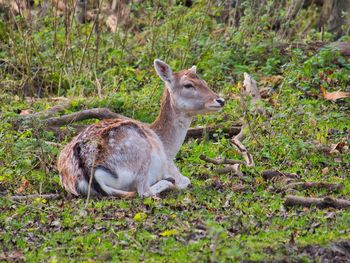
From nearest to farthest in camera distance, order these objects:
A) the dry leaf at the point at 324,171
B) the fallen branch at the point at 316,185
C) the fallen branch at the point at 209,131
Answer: the fallen branch at the point at 316,185 → the dry leaf at the point at 324,171 → the fallen branch at the point at 209,131

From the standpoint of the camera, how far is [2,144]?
32.6 feet

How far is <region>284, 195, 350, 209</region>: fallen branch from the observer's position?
813 centimetres

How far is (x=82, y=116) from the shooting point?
11188 mm

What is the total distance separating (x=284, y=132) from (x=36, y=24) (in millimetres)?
5101

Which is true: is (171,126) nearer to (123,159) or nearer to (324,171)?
(123,159)

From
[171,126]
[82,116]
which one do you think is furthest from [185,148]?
[82,116]

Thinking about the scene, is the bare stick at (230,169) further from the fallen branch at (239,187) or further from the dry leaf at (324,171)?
the dry leaf at (324,171)

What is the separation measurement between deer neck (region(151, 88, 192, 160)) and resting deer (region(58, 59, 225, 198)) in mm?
11

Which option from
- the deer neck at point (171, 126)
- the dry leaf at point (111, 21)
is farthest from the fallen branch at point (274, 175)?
the dry leaf at point (111, 21)

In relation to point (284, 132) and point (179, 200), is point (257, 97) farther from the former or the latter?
point (179, 200)

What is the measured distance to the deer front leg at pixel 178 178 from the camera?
9.03m

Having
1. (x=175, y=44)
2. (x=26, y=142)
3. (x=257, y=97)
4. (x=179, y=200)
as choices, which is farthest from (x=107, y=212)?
(x=175, y=44)

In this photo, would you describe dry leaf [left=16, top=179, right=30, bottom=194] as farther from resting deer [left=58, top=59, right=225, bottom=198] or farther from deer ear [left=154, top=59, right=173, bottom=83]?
deer ear [left=154, top=59, right=173, bottom=83]

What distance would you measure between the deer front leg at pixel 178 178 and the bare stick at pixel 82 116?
2.04 metres
